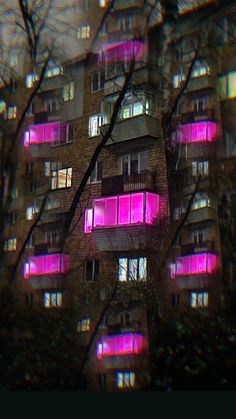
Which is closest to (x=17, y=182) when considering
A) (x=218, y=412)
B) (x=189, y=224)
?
(x=189, y=224)

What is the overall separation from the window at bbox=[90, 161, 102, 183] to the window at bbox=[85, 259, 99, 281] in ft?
1.31

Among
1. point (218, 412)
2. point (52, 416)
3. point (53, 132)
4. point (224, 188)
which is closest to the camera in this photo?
point (218, 412)

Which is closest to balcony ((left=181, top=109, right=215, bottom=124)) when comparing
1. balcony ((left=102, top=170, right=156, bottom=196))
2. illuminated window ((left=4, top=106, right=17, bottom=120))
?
balcony ((left=102, top=170, right=156, bottom=196))

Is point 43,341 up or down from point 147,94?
down

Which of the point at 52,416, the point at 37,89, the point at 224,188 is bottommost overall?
the point at 52,416

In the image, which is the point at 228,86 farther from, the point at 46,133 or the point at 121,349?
the point at 121,349

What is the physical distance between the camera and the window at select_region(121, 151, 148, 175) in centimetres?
301

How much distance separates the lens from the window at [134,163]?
3006 millimetres

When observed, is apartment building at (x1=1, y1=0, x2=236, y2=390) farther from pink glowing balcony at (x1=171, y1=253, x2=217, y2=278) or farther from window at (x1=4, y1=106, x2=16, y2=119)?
window at (x1=4, y1=106, x2=16, y2=119)

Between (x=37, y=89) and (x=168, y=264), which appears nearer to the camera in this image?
(x=168, y=264)

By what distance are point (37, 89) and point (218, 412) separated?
2.00 meters

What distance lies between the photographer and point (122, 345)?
296 cm

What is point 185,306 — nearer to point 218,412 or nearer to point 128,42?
point 218,412

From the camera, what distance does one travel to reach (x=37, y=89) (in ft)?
11.6
